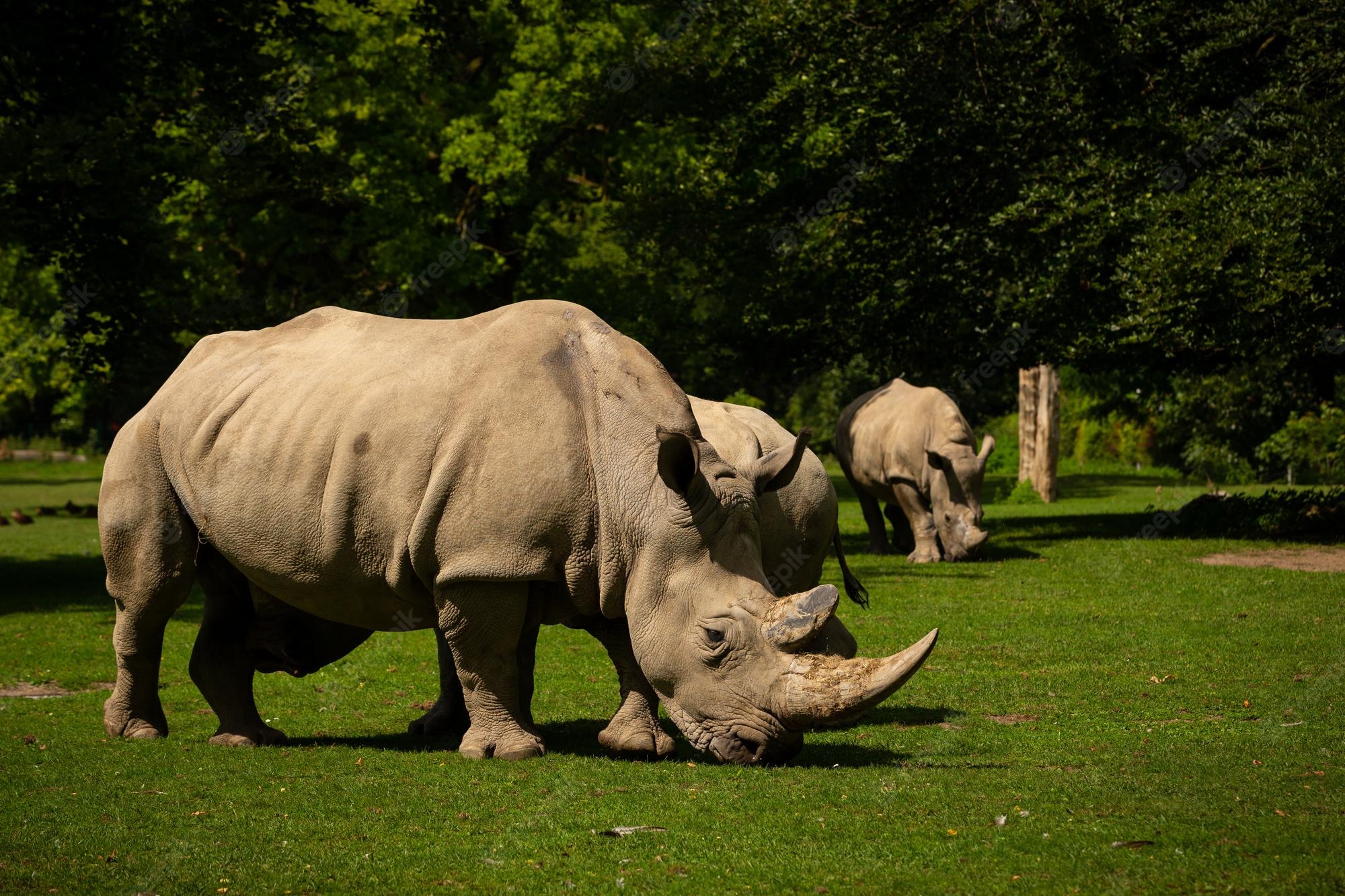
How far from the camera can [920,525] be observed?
2202 cm

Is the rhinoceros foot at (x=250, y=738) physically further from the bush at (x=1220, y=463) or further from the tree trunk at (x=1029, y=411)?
the bush at (x=1220, y=463)

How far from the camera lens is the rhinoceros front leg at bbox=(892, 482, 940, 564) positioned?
71.8 feet

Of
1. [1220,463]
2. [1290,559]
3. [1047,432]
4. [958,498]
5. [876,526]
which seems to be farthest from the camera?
[1220,463]

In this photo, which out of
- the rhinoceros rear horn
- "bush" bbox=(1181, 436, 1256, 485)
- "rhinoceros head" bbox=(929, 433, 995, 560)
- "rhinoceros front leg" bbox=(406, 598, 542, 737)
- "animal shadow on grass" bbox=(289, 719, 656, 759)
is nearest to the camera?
the rhinoceros rear horn

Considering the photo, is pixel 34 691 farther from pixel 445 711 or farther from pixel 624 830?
pixel 624 830

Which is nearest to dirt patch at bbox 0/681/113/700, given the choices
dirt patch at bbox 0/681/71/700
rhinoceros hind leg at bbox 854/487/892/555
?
dirt patch at bbox 0/681/71/700

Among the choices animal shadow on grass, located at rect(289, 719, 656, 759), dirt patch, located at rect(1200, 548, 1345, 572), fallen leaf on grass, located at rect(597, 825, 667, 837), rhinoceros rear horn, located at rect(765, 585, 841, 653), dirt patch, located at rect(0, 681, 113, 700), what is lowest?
dirt patch, located at rect(1200, 548, 1345, 572)

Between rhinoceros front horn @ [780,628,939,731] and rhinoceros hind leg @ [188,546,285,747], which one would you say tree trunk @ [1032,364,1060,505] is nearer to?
rhinoceros hind leg @ [188,546,285,747]

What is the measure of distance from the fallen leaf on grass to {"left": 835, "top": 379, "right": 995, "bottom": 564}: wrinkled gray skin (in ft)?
48.3

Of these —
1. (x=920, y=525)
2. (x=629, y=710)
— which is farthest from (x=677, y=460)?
(x=920, y=525)

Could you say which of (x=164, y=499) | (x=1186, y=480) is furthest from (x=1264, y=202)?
(x=1186, y=480)

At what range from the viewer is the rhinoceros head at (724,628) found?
781cm

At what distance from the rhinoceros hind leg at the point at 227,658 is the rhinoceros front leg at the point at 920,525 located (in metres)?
13.5

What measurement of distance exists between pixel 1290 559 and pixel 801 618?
15.0 m
